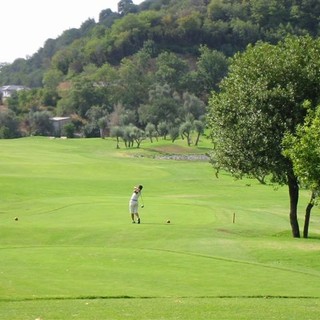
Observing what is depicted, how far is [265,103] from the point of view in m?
30.0

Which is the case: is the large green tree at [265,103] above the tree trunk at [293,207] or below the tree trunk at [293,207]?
above

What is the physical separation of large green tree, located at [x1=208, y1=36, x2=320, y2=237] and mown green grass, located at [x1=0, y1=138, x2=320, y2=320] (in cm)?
357

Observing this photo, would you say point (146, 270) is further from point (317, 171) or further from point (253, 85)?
point (253, 85)

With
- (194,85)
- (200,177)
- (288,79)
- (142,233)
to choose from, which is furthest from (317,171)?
(194,85)

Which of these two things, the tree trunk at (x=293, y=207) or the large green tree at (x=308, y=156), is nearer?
the large green tree at (x=308, y=156)

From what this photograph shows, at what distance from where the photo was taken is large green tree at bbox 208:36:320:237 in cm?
2986

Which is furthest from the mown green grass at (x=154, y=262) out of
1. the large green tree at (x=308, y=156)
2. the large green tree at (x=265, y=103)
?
the large green tree at (x=265, y=103)

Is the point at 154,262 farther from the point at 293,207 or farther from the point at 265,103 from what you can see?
the point at 293,207

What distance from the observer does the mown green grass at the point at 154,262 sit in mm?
15398

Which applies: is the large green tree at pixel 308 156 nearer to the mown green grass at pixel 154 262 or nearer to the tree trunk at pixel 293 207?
the mown green grass at pixel 154 262

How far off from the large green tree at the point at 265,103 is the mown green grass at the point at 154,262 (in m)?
3.57

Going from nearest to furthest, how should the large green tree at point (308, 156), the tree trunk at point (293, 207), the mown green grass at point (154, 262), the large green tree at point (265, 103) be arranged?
the mown green grass at point (154, 262), the large green tree at point (308, 156), the large green tree at point (265, 103), the tree trunk at point (293, 207)

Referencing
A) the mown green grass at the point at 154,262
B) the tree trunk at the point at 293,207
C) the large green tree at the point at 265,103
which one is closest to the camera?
the mown green grass at the point at 154,262

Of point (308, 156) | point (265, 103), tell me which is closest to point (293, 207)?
point (265, 103)
